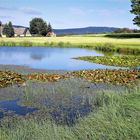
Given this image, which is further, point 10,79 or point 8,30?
point 8,30

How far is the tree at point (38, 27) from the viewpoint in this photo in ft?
494

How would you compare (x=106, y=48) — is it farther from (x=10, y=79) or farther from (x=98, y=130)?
(x=98, y=130)

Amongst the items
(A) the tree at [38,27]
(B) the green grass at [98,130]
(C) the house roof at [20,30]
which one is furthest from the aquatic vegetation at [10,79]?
(C) the house roof at [20,30]

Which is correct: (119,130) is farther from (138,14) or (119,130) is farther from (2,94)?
(138,14)

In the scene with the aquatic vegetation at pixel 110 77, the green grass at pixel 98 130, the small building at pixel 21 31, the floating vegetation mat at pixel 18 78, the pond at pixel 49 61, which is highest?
the green grass at pixel 98 130

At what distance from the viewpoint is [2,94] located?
59.2 feet

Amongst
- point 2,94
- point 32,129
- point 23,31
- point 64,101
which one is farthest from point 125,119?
point 23,31

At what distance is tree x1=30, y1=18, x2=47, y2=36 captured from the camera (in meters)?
150

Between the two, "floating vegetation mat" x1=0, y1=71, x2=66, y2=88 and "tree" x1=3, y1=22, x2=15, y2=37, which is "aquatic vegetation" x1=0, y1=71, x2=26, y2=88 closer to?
"floating vegetation mat" x1=0, y1=71, x2=66, y2=88

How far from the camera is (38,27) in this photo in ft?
497

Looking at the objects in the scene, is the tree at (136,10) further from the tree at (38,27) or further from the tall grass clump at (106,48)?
the tree at (38,27)

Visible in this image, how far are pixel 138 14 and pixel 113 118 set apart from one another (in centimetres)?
7571

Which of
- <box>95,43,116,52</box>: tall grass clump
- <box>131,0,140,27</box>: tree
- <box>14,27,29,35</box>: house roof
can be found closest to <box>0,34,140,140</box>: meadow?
<box>95,43,116,52</box>: tall grass clump

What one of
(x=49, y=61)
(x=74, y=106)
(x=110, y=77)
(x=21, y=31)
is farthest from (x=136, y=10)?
(x=21, y=31)
